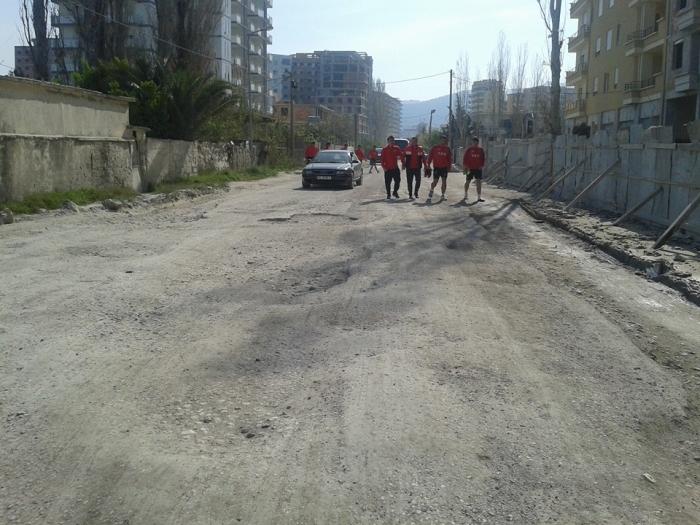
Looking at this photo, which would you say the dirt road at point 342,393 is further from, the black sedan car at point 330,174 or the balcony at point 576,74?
the balcony at point 576,74

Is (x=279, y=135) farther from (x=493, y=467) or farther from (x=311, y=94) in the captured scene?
(x=311, y=94)

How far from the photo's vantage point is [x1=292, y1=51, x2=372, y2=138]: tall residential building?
139875 mm

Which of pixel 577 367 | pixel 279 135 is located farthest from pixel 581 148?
pixel 279 135

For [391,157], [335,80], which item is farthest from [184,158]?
[335,80]

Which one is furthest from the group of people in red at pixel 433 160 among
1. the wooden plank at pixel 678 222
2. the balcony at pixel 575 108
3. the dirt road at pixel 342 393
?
the balcony at pixel 575 108

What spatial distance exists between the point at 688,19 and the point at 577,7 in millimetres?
24498

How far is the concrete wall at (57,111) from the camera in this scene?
1362 centimetres

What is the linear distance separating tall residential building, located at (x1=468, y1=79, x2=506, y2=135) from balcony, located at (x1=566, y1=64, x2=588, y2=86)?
777 centimetres

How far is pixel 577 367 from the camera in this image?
16.3 feet

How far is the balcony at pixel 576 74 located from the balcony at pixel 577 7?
15.5ft

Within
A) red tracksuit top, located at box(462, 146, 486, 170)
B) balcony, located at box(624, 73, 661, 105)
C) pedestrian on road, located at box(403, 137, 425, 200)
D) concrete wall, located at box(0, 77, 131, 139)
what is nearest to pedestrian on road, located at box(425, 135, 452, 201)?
pedestrian on road, located at box(403, 137, 425, 200)

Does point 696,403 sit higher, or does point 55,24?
point 55,24

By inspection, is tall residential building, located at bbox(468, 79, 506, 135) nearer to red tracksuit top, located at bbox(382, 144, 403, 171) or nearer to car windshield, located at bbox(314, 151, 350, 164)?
car windshield, located at bbox(314, 151, 350, 164)

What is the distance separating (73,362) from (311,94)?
144450 millimetres
